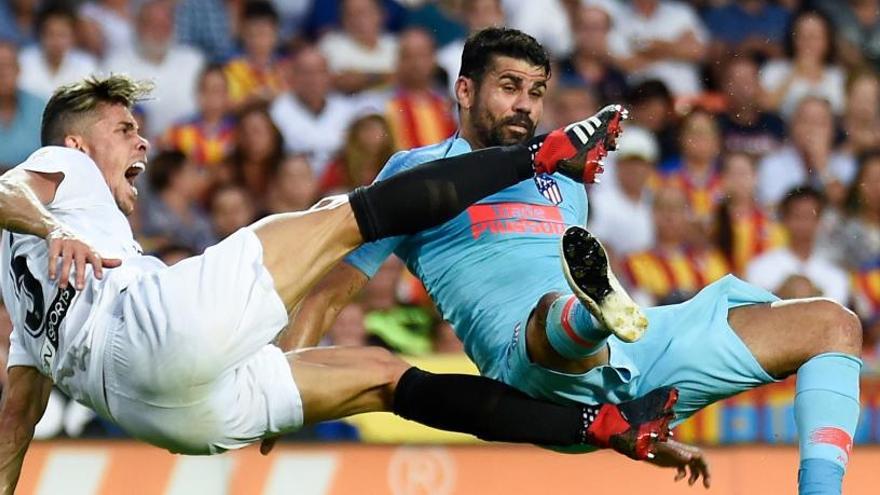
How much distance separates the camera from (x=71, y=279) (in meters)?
5.23

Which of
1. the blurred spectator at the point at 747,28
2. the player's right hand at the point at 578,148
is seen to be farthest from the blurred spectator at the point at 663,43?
the player's right hand at the point at 578,148

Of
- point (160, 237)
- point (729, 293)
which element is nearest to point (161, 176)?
point (160, 237)

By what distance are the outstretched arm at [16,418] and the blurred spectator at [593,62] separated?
506 cm

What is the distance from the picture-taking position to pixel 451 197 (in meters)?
5.39

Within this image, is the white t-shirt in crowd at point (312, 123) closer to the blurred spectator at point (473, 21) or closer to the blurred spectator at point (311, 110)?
the blurred spectator at point (311, 110)

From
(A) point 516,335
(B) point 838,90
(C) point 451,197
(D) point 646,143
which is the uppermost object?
(B) point 838,90

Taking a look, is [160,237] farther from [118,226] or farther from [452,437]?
[118,226]

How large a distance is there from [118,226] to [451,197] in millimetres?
1130

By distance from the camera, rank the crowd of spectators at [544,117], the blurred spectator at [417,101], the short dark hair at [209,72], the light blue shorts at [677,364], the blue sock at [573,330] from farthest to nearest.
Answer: the short dark hair at [209,72]
the blurred spectator at [417,101]
the crowd of spectators at [544,117]
the light blue shorts at [677,364]
the blue sock at [573,330]

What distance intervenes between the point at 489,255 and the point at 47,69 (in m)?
4.69

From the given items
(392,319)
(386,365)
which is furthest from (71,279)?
(392,319)

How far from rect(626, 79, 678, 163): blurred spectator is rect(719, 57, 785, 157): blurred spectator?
347 millimetres

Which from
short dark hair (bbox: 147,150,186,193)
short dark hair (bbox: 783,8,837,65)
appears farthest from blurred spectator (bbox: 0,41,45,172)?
short dark hair (bbox: 783,8,837,65)

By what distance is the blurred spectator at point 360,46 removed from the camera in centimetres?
1016
